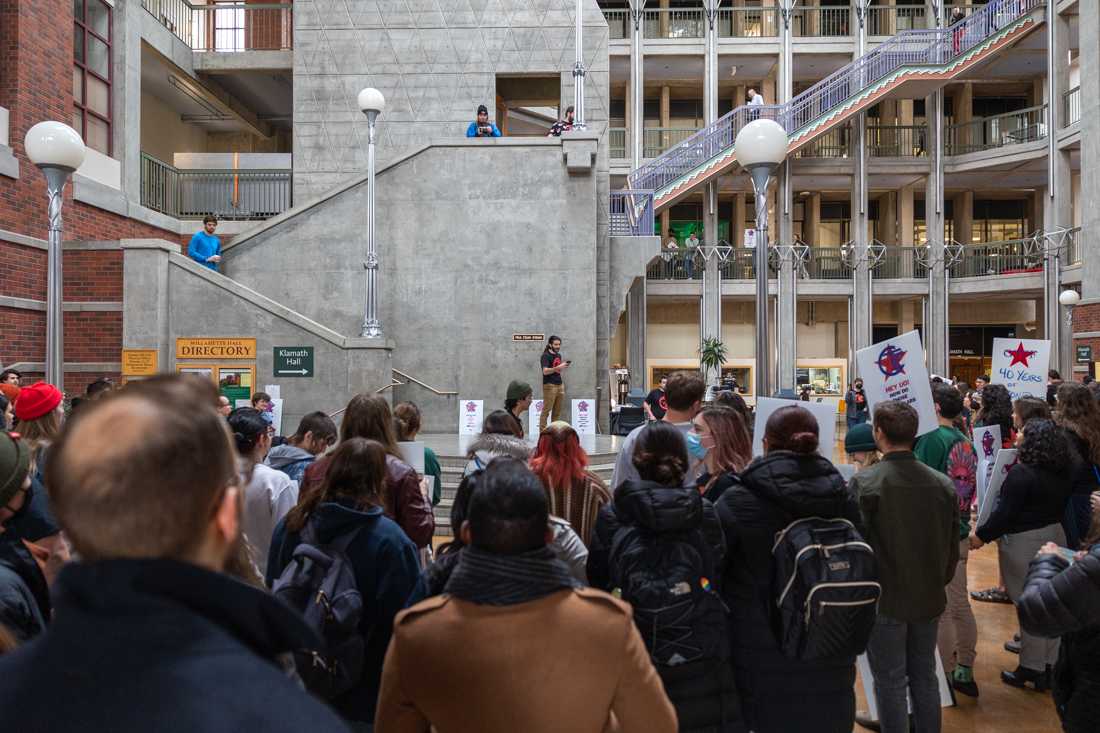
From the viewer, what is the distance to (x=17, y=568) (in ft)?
7.76

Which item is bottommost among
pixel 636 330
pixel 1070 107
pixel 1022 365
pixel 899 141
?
pixel 1022 365

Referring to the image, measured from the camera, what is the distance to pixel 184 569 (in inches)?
39.8

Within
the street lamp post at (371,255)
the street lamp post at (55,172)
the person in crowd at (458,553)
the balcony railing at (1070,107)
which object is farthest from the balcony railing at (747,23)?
the person in crowd at (458,553)

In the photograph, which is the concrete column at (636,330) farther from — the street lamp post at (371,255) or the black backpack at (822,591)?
the black backpack at (822,591)

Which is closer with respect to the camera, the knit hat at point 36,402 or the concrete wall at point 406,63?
the knit hat at point 36,402

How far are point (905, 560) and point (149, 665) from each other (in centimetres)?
349

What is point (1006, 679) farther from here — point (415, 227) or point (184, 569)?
point (415, 227)

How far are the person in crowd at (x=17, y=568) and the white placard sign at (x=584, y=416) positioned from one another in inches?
388

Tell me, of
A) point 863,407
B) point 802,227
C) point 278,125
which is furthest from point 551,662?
point 802,227

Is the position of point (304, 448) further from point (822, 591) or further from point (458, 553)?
point (822, 591)

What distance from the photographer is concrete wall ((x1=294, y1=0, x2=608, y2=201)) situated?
60.2 ft

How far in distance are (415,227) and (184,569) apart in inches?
597

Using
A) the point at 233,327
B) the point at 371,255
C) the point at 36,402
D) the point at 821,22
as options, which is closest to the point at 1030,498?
the point at 36,402

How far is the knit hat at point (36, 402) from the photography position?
4.31 m
